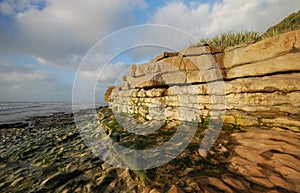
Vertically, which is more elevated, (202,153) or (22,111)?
(202,153)

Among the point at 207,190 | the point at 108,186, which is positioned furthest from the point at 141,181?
the point at 207,190

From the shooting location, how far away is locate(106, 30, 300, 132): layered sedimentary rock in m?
4.34

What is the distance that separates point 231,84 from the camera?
5488 mm

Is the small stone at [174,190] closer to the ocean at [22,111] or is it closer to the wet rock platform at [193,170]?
the wet rock platform at [193,170]

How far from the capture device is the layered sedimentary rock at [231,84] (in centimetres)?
434

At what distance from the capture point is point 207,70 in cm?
602

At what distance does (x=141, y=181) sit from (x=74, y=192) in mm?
1502

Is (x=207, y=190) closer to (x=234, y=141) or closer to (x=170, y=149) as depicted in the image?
(x=170, y=149)

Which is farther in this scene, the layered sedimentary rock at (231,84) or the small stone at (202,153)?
the layered sedimentary rock at (231,84)

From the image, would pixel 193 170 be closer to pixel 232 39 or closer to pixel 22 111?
pixel 232 39

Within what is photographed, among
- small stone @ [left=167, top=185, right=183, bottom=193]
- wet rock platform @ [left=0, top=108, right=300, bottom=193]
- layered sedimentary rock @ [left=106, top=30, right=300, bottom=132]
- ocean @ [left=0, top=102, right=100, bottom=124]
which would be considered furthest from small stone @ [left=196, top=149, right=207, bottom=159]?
ocean @ [left=0, top=102, right=100, bottom=124]

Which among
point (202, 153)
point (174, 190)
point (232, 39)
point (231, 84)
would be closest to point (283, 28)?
point (232, 39)

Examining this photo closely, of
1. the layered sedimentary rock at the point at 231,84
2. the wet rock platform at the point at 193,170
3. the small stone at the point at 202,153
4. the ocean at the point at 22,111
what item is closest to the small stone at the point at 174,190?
the wet rock platform at the point at 193,170

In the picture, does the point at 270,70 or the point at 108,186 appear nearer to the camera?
the point at 108,186
